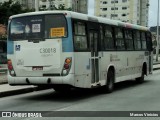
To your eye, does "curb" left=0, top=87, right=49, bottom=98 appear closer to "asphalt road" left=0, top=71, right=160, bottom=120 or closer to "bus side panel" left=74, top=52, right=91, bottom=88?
"asphalt road" left=0, top=71, right=160, bottom=120

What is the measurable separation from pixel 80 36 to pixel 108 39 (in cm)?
266

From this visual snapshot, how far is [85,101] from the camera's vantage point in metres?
14.1

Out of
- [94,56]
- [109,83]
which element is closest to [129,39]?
[109,83]

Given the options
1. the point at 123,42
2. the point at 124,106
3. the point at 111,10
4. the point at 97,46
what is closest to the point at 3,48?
the point at 123,42

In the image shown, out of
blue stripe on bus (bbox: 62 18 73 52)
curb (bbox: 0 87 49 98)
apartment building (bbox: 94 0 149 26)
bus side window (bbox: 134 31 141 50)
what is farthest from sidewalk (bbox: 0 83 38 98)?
apartment building (bbox: 94 0 149 26)

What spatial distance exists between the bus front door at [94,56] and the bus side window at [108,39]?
89 cm

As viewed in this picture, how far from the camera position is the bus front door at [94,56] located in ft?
50.2

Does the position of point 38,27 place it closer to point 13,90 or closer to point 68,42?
point 68,42

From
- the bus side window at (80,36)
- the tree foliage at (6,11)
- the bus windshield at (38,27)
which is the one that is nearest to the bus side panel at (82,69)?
the bus side window at (80,36)

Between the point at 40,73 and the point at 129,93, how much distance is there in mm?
4240

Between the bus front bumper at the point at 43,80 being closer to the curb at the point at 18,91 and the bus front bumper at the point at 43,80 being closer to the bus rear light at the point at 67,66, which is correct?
the bus rear light at the point at 67,66

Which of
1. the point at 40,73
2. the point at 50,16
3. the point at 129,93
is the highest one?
the point at 50,16

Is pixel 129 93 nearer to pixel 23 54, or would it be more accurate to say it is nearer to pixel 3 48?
pixel 23 54

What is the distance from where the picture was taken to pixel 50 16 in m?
14.1
